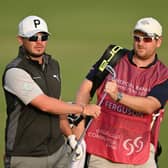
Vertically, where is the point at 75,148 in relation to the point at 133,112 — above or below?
below

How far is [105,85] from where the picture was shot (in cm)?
591

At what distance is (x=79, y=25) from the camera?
12.7 m

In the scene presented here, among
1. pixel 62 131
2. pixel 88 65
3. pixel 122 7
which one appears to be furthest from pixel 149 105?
pixel 122 7

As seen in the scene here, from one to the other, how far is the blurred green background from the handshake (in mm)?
4548

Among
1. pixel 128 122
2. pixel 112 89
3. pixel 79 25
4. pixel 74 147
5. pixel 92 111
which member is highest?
pixel 112 89

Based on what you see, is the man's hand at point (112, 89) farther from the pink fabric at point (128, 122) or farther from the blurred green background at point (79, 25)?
the blurred green background at point (79, 25)

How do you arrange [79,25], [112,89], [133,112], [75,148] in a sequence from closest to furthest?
[112,89] < [133,112] < [75,148] < [79,25]

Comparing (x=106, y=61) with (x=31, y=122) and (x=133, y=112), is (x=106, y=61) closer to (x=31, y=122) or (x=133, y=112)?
(x=133, y=112)

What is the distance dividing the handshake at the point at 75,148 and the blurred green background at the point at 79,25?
4.55m

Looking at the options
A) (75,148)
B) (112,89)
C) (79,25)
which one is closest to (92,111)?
(112,89)

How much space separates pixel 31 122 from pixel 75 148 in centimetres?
47

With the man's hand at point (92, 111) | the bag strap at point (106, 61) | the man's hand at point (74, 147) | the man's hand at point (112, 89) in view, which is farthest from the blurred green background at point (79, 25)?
the man's hand at point (112, 89)

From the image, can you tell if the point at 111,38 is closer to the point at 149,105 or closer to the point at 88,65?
the point at 88,65

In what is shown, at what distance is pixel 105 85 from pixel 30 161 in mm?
815
